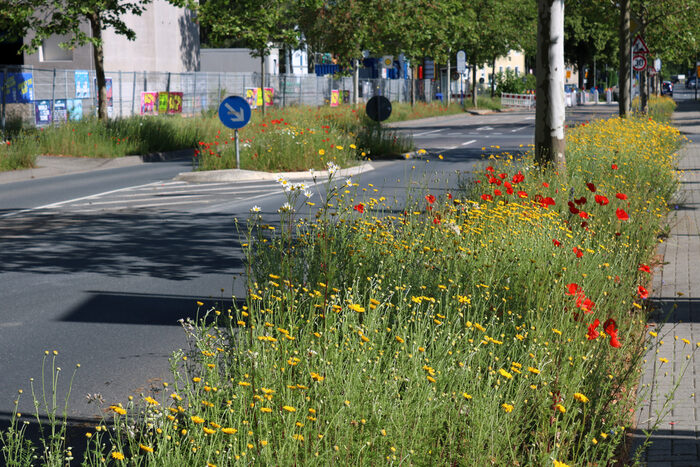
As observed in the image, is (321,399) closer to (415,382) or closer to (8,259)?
(415,382)

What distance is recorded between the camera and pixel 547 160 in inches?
474

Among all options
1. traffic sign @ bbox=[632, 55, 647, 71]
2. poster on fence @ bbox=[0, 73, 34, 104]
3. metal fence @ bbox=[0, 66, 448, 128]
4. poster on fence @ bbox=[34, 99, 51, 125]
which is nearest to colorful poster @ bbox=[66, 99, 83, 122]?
metal fence @ bbox=[0, 66, 448, 128]

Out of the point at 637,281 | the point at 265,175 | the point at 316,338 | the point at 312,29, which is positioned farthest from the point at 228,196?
the point at 312,29

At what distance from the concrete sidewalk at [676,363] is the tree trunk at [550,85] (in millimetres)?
1776

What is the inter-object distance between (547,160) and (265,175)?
928 cm

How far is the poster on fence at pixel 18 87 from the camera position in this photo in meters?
28.4

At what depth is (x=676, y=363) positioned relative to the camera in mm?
5879

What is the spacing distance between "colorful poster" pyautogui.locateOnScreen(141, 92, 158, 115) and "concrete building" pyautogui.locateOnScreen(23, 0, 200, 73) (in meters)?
4.63

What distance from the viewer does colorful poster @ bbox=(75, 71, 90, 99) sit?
3450cm

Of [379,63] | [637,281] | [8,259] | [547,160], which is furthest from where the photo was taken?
[379,63]

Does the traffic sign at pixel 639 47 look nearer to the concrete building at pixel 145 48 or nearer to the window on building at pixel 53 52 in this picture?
the concrete building at pixel 145 48

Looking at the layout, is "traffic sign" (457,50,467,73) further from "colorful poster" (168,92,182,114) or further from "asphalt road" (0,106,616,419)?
"asphalt road" (0,106,616,419)

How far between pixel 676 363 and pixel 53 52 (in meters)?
43.1

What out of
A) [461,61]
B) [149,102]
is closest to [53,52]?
[149,102]
